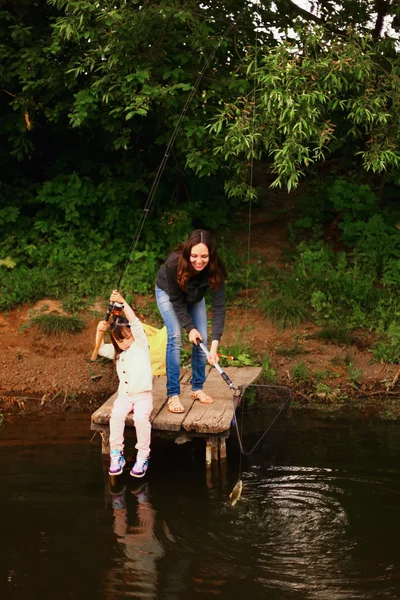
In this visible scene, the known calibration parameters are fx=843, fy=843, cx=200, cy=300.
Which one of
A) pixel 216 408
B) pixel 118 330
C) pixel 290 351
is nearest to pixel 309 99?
pixel 118 330

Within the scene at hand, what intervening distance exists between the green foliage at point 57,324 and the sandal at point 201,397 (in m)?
Answer: 2.77

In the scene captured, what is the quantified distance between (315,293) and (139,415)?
394 cm

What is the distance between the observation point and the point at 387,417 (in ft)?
25.7

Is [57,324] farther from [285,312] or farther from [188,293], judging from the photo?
[188,293]

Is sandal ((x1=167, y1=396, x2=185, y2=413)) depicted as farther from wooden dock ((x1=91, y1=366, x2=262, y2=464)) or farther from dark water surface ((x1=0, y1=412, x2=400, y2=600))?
dark water surface ((x1=0, y1=412, x2=400, y2=600))

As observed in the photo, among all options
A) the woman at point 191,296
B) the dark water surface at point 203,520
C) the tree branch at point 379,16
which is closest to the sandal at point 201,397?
the woman at point 191,296

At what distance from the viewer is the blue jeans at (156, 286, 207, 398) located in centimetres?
641

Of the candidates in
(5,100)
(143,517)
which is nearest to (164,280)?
(143,517)

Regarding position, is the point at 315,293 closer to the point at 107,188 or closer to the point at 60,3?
the point at 107,188

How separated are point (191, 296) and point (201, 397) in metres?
0.90

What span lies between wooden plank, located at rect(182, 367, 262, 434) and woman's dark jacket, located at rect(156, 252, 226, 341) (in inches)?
23.9

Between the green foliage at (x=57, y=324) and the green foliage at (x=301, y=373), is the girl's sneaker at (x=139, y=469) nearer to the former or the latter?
the green foliage at (x=301, y=373)

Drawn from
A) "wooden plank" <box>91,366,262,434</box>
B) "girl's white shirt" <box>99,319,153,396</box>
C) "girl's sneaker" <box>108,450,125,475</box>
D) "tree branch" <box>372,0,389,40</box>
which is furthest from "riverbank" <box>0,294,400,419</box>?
"tree branch" <box>372,0,389,40</box>

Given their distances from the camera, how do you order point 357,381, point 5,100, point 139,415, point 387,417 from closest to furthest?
point 139,415 → point 387,417 → point 357,381 → point 5,100
